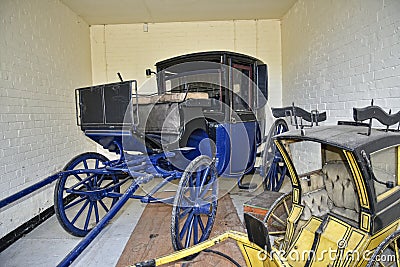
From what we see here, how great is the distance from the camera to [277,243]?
2.43 metres

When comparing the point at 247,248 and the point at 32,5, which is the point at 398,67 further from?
the point at 32,5

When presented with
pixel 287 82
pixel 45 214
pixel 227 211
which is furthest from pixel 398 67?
pixel 45 214

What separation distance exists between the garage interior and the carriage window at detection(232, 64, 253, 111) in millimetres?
1015

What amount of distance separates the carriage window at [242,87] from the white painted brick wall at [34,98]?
2625 millimetres

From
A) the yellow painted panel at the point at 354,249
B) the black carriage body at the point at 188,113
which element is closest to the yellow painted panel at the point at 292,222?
the yellow painted panel at the point at 354,249

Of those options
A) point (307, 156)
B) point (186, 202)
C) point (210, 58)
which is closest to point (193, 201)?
point (186, 202)

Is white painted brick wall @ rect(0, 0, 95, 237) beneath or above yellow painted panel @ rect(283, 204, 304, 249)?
above

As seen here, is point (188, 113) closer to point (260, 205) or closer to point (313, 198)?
point (260, 205)

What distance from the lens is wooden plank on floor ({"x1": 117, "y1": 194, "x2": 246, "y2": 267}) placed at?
9.11 ft

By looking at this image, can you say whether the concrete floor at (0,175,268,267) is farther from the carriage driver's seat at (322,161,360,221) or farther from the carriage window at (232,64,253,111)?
the carriage driver's seat at (322,161,360,221)

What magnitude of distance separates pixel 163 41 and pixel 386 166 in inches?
202

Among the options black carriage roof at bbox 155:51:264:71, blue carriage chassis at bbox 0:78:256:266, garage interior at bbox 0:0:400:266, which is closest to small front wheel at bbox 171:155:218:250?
blue carriage chassis at bbox 0:78:256:266

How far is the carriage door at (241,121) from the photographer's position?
388cm

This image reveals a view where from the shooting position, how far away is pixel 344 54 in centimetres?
364
